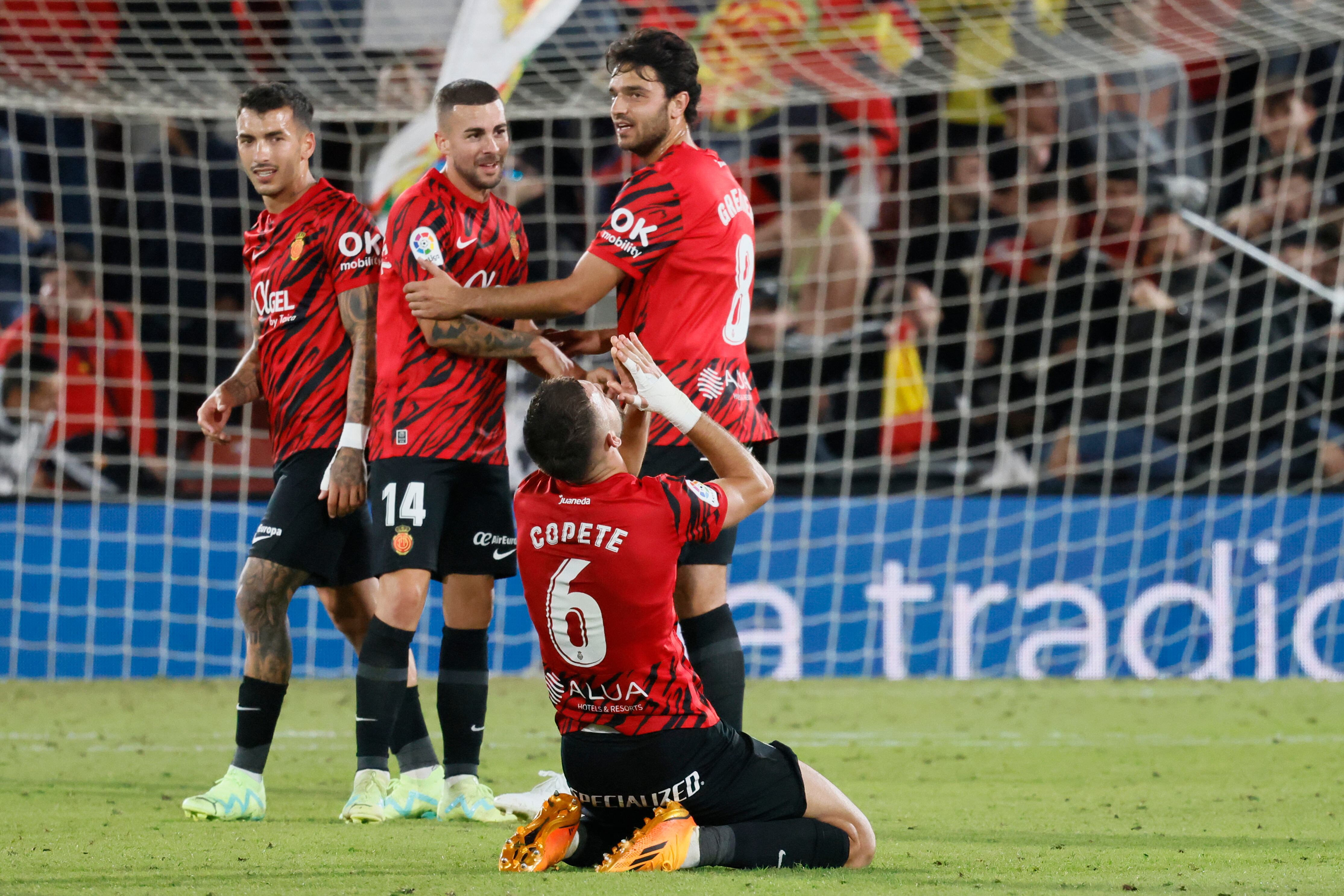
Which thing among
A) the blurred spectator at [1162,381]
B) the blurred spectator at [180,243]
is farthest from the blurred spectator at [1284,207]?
the blurred spectator at [180,243]

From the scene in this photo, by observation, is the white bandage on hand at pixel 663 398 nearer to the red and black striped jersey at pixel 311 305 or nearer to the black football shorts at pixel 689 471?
the black football shorts at pixel 689 471

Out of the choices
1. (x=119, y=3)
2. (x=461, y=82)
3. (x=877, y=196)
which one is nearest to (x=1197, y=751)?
(x=461, y=82)

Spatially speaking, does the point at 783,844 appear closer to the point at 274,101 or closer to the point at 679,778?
the point at 679,778

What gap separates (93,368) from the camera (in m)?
8.23

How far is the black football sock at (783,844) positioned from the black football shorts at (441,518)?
1139mm

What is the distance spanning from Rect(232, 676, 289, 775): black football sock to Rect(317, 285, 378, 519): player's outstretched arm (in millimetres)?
475

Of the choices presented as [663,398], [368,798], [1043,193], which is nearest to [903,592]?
[1043,193]

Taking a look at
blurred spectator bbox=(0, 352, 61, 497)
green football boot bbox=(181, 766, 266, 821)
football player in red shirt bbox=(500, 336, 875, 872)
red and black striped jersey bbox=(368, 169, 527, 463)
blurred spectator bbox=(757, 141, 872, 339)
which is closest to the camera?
football player in red shirt bbox=(500, 336, 875, 872)

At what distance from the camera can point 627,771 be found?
9.95 ft

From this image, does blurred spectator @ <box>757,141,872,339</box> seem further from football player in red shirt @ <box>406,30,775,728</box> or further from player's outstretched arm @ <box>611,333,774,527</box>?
player's outstretched arm @ <box>611,333,774,527</box>

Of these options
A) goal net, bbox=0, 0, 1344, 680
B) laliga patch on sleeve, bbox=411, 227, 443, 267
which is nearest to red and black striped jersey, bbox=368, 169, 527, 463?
laliga patch on sleeve, bbox=411, 227, 443, 267

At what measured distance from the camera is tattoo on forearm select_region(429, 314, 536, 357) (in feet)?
12.9

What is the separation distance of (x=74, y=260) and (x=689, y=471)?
595 centimetres

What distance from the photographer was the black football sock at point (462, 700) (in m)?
4.01
